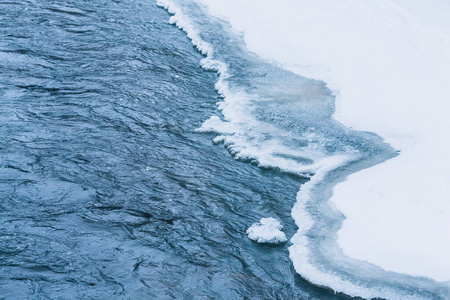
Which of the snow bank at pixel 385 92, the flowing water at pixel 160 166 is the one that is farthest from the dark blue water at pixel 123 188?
the snow bank at pixel 385 92

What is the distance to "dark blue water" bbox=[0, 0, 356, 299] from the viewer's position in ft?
13.5

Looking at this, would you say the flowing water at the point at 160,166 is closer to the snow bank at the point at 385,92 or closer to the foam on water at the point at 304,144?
the foam on water at the point at 304,144

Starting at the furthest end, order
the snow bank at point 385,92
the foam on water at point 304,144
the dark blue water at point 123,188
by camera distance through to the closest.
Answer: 1. the snow bank at point 385,92
2. the foam on water at point 304,144
3. the dark blue water at point 123,188

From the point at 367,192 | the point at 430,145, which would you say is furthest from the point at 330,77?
the point at 367,192

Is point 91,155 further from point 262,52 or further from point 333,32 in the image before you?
point 333,32

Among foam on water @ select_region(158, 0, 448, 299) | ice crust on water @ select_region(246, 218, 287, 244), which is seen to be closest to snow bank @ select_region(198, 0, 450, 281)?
foam on water @ select_region(158, 0, 448, 299)

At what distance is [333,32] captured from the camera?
8836 millimetres

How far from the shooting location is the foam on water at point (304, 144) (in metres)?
4.27

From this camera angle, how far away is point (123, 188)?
200 inches

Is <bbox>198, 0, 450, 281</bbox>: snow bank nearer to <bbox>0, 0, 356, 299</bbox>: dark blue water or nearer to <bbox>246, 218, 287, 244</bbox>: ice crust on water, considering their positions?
<bbox>246, 218, 287, 244</bbox>: ice crust on water

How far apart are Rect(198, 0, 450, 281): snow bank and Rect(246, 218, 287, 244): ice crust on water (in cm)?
51

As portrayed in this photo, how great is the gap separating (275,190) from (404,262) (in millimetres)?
1448

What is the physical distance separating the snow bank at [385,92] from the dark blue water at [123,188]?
709 millimetres

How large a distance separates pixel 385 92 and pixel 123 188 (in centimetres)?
374
